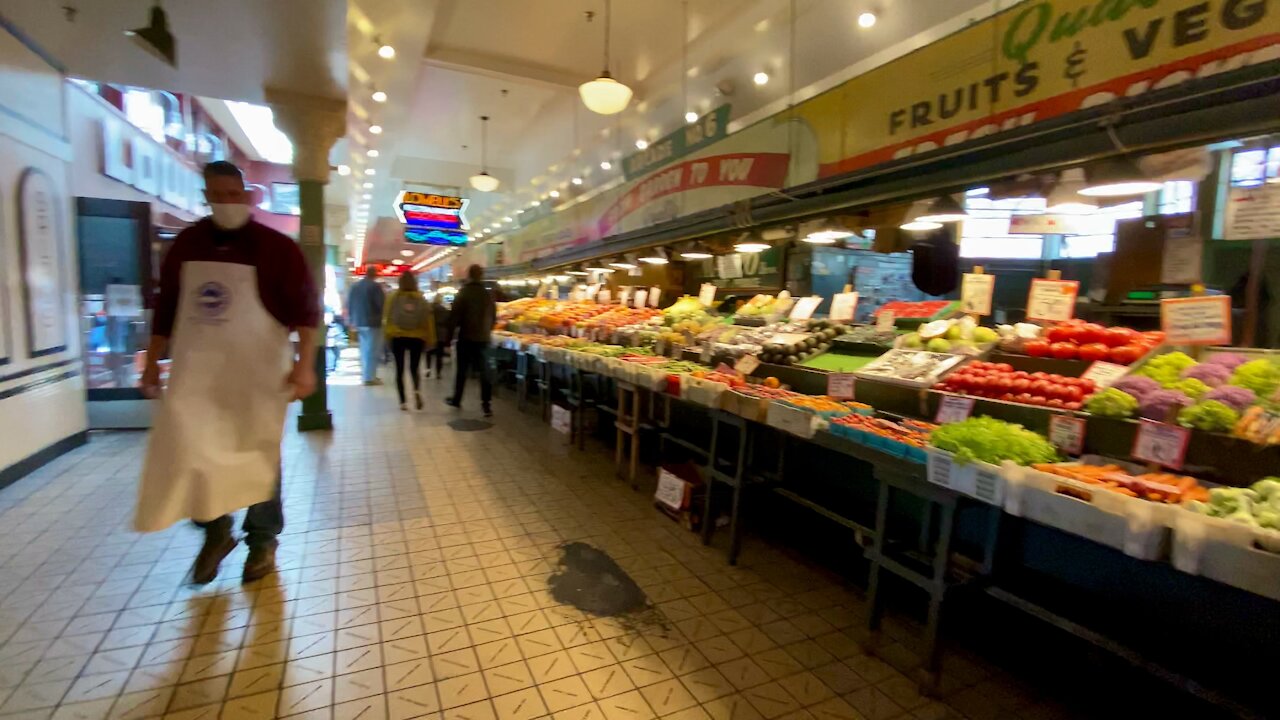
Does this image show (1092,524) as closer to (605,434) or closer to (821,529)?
(821,529)

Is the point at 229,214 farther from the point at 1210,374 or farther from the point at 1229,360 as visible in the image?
the point at 1229,360

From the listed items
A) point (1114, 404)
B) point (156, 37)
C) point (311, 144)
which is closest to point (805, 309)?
point (1114, 404)

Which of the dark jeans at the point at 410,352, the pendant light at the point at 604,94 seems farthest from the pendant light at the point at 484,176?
the pendant light at the point at 604,94

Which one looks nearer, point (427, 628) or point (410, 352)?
point (427, 628)

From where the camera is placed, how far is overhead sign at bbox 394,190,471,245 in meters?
15.6

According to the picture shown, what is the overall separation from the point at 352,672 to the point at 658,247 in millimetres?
4686

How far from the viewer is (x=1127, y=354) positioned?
2.77 m

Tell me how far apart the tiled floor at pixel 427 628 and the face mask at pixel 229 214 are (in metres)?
1.87

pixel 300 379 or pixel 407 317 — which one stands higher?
pixel 407 317

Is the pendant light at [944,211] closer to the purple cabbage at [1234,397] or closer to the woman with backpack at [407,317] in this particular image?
the purple cabbage at [1234,397]

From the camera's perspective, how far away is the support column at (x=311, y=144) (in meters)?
6.25

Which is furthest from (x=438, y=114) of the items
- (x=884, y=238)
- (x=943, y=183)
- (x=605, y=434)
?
(x=943, y=183)

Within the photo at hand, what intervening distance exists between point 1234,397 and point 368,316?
1054cm

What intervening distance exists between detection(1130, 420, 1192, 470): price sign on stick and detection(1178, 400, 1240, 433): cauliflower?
2.0 inches
